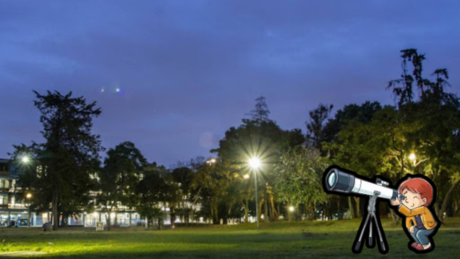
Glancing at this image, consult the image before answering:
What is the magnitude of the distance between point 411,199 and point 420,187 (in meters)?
0.17

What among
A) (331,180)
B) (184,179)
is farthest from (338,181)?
(184,179)

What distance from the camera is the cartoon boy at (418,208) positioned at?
495 cm

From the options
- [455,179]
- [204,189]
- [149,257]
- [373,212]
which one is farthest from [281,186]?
[373,212]

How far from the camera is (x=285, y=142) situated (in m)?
73.0

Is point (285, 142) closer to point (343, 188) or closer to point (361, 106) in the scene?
point (361, 106)

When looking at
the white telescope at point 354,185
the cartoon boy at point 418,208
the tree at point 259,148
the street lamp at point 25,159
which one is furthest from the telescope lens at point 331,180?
the tree at point 259,148

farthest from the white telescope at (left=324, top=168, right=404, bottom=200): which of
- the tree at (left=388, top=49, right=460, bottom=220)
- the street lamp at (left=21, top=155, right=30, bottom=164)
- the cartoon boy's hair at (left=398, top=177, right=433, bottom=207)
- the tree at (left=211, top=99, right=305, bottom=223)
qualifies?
the tree at (left=211, top=99, right=305, bottom=223)

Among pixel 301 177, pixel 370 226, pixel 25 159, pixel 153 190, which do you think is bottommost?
pixel 370 226

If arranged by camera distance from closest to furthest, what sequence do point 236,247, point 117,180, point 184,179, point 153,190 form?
1. point 236,247
2. point 117,180
3. point 153,190
4. point 184,179

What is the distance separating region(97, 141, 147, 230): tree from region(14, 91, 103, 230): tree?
3925 millimetres

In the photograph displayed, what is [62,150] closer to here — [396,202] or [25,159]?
[25,159]

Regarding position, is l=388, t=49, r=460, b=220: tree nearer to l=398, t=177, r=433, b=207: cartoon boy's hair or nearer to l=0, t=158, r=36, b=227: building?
l=398, t=177, r=433, b=207: cartoon boy's hair

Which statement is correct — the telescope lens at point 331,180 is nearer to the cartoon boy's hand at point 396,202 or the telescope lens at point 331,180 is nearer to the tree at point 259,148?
the cartoon boy's hand at point 396,202

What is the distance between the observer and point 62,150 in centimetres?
6234
